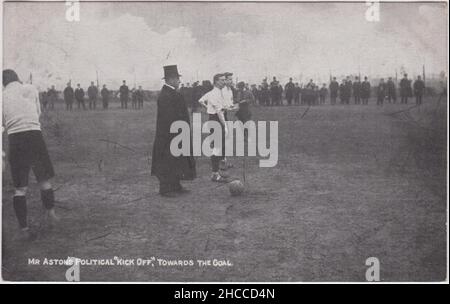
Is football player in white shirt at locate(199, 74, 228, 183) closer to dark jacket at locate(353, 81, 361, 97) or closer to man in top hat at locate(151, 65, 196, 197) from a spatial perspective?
man in top hat at locate(151, 65, 196, 197)

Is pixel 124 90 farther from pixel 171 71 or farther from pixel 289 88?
pixel 289 88

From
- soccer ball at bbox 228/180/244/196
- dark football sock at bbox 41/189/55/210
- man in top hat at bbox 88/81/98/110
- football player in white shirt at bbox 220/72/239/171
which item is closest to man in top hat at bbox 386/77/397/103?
football player in white shirt at bbox 220/72/239/171

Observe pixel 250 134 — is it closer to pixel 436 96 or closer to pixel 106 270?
pixel 436 96

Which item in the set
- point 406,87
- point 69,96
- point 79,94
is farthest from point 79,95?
point 406,87

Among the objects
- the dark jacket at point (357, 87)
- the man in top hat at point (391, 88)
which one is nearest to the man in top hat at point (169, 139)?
the man in top hat at point (391, 88)

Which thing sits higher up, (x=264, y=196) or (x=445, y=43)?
(x=445, y=43)

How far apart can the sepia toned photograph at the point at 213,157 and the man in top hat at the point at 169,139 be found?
20 mm

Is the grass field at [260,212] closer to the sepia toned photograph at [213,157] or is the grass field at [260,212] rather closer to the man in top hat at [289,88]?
the sepia toned photograph at [213,157]

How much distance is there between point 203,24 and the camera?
6512 mm

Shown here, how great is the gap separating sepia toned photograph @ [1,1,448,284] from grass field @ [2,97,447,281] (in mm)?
21

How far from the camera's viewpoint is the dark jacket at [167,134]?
20.8 feet

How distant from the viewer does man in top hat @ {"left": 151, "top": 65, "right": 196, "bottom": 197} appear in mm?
6324
